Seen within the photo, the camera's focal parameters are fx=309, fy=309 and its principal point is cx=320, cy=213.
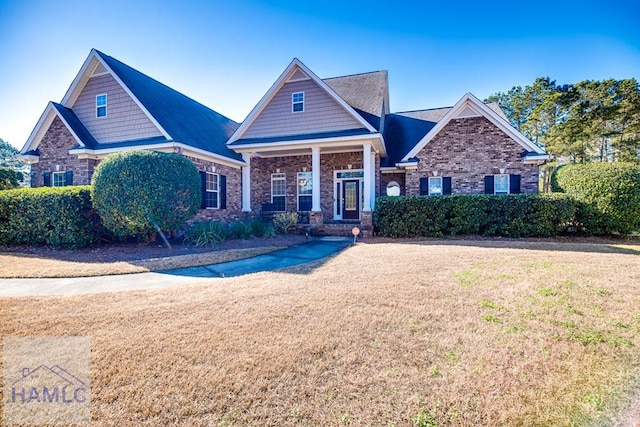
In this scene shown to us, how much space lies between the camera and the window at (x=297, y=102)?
1459 centimetres

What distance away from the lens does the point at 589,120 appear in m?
22.3

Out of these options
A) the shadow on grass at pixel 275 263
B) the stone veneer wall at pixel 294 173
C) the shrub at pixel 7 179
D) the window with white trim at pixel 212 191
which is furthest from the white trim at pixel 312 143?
the shrub at pixel 7 179

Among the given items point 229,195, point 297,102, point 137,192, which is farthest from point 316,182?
point 137,192

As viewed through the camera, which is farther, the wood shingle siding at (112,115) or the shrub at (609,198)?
the wood shingle siding at (112,115)

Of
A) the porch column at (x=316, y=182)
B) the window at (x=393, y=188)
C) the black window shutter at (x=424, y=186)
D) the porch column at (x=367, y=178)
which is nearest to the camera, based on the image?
the porch column at (x=367, y=178)

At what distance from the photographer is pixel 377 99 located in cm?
1548

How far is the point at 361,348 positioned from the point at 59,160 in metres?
16.7

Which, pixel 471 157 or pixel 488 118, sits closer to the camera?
pixel 488 118

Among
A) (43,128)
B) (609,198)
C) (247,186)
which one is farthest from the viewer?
(247,186)

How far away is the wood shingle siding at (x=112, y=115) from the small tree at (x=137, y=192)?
3487 mm

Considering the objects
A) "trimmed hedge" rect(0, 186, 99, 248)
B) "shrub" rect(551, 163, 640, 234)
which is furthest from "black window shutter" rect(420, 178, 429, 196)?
"trimmed hedge" rect(0, 186, 99, 248)

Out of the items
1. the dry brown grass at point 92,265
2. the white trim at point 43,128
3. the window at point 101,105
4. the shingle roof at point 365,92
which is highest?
the shingle roof at point 365,92

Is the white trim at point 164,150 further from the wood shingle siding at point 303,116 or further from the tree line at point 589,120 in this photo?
the tree line at point 589,120

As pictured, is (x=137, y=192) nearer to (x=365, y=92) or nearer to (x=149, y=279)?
(x=149, y=279)
